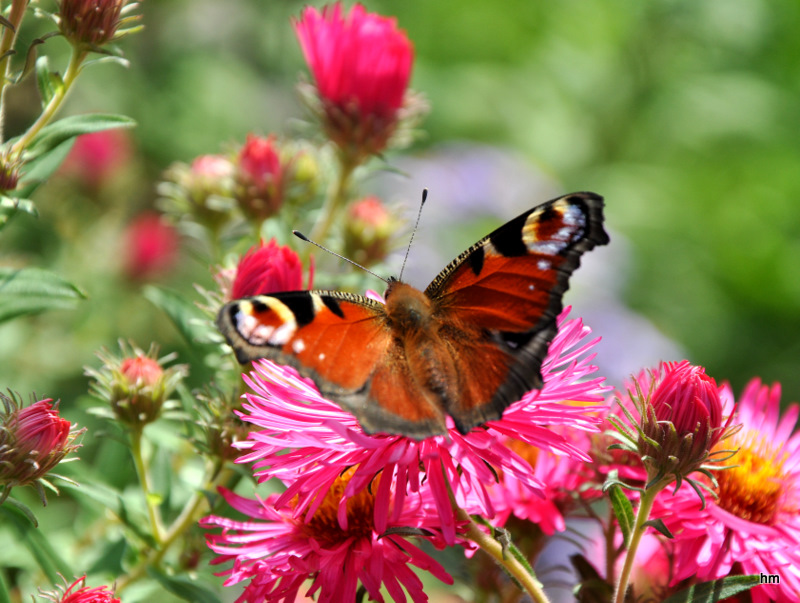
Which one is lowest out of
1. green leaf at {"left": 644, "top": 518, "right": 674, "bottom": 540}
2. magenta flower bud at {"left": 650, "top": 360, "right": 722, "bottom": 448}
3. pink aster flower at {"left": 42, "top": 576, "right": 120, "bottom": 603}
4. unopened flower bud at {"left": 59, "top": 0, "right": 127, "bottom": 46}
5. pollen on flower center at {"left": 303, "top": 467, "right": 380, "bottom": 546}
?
pink aster flower at {"left": 42, "top": 576, "right": 120, "bottom": 603}

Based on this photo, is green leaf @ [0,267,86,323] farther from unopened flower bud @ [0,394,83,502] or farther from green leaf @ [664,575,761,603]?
green leaf @ [664,575,761,603]

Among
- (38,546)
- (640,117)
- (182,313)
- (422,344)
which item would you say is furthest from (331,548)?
(640,117)

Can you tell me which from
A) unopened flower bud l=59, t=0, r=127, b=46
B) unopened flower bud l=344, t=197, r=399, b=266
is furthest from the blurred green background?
unopened flower bud l=59, t=0, r=127, b=46

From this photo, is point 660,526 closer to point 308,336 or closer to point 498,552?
point 498,552

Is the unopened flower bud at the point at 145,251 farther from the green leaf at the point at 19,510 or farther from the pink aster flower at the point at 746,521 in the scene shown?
the pink aster flower at the point at 746,521

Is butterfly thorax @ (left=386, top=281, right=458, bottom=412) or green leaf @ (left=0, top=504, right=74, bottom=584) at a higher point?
butterfly thorax @ (left=386, top=281, right=458, bottom=412)

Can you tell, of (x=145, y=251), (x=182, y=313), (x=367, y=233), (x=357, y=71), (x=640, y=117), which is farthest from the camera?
(x=640, y=117)

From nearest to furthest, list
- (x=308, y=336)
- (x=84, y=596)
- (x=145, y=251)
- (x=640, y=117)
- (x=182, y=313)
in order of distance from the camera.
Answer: (x=84, y=596) < (x=308, y=336) < (x=182, y=313) < (x=145, y=251) < (x=640, y=117)

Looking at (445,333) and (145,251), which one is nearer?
(445,333)
